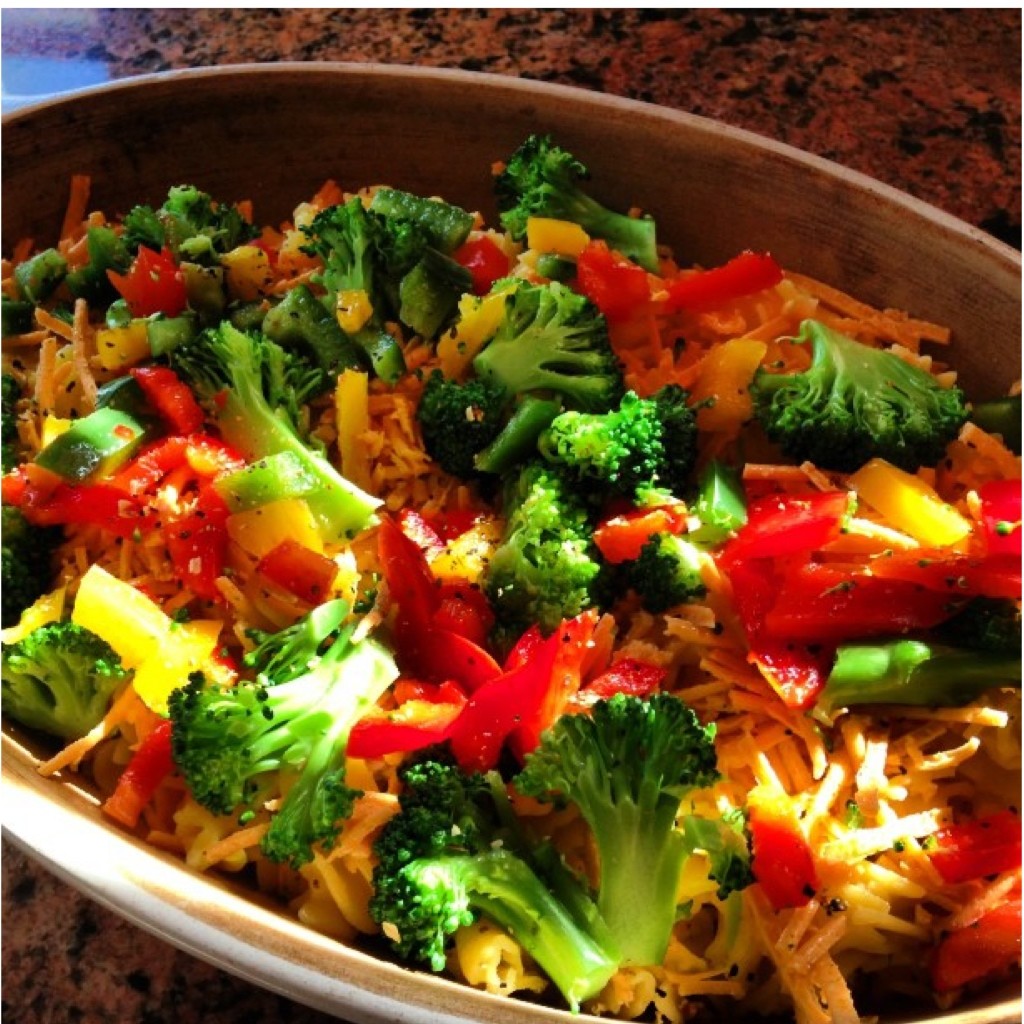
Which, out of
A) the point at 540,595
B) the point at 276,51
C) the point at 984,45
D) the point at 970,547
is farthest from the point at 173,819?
the point at 984,45

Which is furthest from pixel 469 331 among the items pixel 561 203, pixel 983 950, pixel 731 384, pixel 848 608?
pixel 983 950

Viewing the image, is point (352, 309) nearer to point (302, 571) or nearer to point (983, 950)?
point (302, 571)

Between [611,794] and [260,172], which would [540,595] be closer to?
[611,794]

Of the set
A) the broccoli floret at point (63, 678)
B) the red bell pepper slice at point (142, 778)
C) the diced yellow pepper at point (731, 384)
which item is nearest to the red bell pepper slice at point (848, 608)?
the diced yellow pepper at point (731, 384)

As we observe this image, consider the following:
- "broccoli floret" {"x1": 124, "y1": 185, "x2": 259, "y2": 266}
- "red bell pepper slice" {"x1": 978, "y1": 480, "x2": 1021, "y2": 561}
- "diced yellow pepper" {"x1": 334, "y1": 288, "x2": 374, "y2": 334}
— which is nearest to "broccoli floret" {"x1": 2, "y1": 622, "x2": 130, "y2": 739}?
"diced yellow pepper" {"x1": 334, "y1": 288, "x2": 374, "y2": 334}

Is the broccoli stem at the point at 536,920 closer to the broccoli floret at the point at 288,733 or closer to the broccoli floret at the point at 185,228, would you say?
the broccoli floret at the point at 288,733
